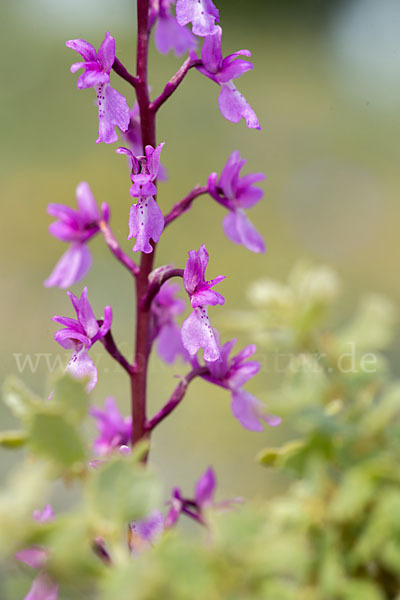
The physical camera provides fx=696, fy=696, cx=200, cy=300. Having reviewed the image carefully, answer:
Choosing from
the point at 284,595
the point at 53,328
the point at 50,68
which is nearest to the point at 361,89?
the point at 50,68

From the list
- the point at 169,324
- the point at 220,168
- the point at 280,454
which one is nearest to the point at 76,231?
the point at 169,324

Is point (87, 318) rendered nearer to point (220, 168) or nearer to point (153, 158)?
point (153, 158)

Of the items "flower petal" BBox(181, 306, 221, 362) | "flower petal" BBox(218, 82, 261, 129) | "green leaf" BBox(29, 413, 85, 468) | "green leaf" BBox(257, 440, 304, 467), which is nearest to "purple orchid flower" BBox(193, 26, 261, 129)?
"flower petal" BBox(218, 82, 261, 129)

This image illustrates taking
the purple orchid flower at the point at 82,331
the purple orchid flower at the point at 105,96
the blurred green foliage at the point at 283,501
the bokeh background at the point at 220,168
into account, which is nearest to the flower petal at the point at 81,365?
the purple orchid flower at the point at 82,331

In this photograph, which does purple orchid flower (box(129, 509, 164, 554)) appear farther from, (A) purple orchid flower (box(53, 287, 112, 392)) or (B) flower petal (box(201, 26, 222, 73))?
(B) flower petal (box(201, 26, 222, 73))

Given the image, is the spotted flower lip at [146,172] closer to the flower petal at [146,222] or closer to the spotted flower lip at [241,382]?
the flower petal at [146,222]

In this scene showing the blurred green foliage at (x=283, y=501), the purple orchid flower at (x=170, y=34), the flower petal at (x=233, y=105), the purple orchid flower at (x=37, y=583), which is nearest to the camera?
the blurred green foliage at (x=283, y=501)

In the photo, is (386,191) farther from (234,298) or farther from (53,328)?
(53,328)
